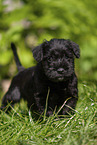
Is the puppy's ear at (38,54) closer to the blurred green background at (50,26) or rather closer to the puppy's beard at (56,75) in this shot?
the puppy's beard at (56,75)

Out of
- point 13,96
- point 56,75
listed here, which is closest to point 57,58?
point 56,75

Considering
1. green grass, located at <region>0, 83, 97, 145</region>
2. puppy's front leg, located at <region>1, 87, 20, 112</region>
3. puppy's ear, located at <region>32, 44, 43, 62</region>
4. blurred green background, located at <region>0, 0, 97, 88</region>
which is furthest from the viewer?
blurred green background, located at <region>0, 0, 97, 88</region>

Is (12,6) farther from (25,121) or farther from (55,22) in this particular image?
(25,121)

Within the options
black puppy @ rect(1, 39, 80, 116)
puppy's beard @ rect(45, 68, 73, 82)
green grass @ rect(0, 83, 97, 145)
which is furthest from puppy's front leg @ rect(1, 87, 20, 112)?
puppy's beard @ rect(45, 68, 73, 82)

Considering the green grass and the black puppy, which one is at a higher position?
the black puppy

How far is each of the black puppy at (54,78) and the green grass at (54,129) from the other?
0.18 metres

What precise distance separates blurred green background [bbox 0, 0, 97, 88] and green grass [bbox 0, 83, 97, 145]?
6.86 feet

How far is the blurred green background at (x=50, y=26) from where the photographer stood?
4844mm

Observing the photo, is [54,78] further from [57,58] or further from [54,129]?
[54,129]

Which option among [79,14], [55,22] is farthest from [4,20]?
[79,14]

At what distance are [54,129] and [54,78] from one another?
0.53 meters

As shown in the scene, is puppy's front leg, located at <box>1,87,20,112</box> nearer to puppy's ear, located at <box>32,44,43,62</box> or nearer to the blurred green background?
puppy's ear, located at <box>32,44,43,62</box>

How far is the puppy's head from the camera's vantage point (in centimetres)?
256

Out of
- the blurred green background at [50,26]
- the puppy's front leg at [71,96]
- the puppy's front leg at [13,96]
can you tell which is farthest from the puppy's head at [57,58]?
the blurred green background at [50,26]
